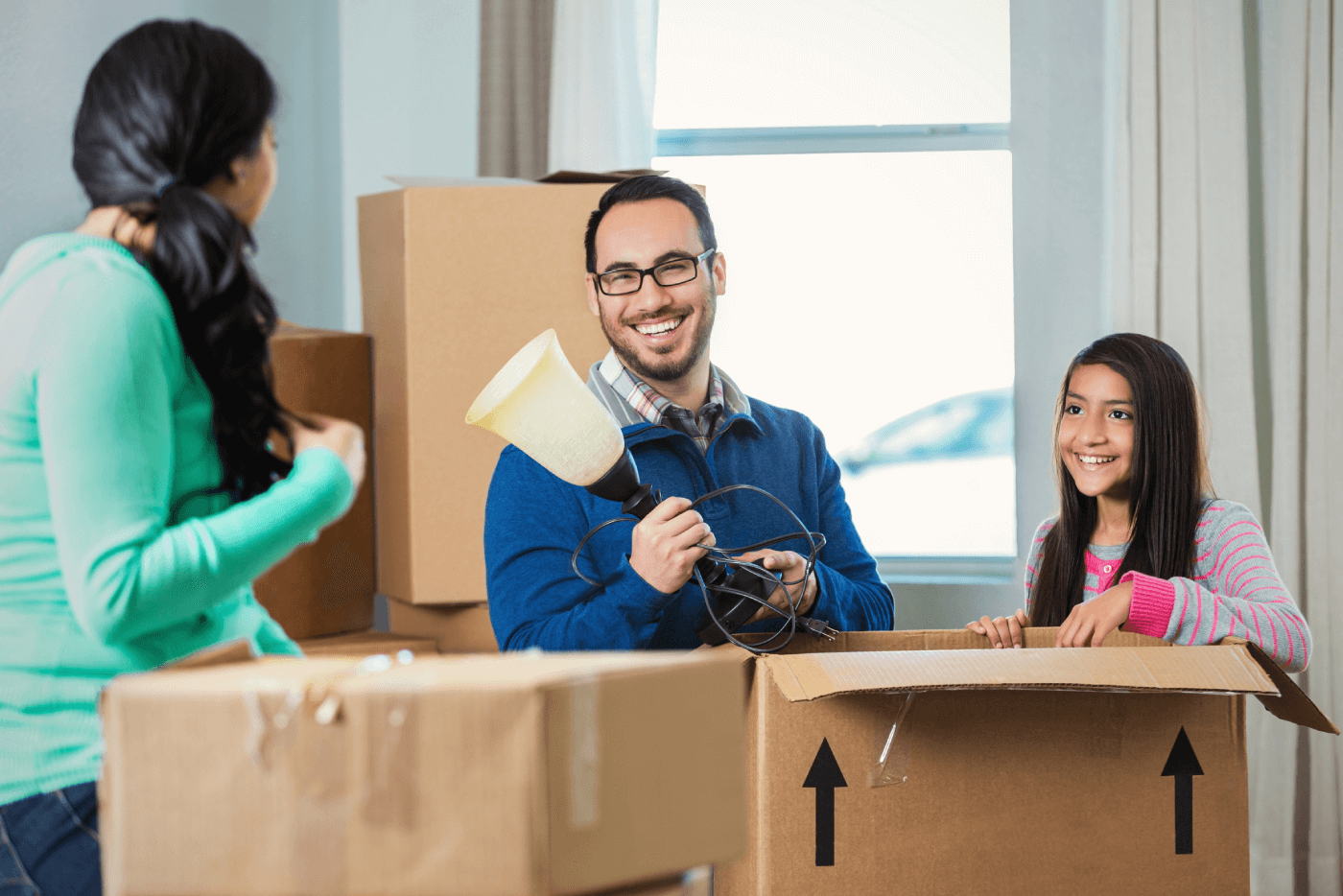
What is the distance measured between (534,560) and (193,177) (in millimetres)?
710

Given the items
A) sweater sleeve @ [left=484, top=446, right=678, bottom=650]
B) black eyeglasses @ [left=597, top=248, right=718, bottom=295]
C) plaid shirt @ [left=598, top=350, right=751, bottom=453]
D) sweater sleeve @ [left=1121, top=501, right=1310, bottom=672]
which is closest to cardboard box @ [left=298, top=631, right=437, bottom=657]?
sweater sleeve @ [left=484, top=446, right=678, bottom=650]

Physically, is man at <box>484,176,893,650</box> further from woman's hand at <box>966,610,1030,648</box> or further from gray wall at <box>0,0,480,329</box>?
gray wall at <box>0,0,480,329</box>

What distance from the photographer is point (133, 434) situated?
0.73 metres

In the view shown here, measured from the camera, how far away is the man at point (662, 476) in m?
1.36

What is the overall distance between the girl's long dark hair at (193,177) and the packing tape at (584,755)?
1.30 feet

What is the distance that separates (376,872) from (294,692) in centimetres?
12

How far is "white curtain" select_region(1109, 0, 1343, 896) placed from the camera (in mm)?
Result: 2242

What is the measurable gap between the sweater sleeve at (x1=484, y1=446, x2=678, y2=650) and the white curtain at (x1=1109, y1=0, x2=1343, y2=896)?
155 centimetres

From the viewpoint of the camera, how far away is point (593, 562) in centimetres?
142

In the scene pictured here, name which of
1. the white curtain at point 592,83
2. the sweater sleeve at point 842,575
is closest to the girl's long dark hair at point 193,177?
the sweater sleeve at point 842,575

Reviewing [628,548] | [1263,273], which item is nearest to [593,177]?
[628,548]

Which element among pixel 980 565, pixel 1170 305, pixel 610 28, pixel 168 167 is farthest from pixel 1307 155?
pixel 168 167

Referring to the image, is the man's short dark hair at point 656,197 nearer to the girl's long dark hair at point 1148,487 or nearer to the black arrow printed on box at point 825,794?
the girl's long dark hair at point 1148,487

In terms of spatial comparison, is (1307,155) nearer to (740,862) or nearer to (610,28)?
(610,28)
